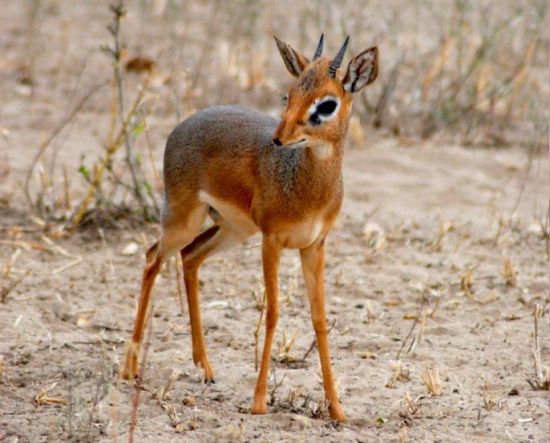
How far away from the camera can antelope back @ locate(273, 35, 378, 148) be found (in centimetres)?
496

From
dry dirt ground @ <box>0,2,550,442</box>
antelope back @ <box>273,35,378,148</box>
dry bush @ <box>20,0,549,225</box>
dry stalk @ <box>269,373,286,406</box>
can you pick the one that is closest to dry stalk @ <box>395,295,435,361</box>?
dry dirt ground @ <box>0,2,550,442</box>

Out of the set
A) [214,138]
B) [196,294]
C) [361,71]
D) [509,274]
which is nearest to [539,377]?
[509,274]

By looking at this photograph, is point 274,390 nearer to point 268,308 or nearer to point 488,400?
point 268,308

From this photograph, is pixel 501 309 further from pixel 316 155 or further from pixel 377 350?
pixel 316 155

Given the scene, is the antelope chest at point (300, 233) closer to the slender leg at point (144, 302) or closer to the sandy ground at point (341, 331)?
the sandy ground at point (341, 331)

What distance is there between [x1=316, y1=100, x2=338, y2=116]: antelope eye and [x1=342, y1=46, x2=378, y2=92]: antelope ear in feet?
0.40

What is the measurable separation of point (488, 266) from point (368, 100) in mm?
3617

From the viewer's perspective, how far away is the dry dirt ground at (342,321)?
542cm

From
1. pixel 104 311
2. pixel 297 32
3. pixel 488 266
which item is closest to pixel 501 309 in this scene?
pixel 488 266

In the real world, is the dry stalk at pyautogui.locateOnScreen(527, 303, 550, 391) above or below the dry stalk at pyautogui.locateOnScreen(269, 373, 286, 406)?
above

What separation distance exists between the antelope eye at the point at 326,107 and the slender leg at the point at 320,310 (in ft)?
2.44

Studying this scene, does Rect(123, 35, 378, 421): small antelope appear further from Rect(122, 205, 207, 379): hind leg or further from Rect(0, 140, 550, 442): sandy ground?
Rect(0, 140, 550, 442): sandy ground

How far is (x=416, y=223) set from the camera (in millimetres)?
8680

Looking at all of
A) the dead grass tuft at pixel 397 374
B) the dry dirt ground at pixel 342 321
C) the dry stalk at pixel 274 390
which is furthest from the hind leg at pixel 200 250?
the dead grass tuft at pixel 397 374
